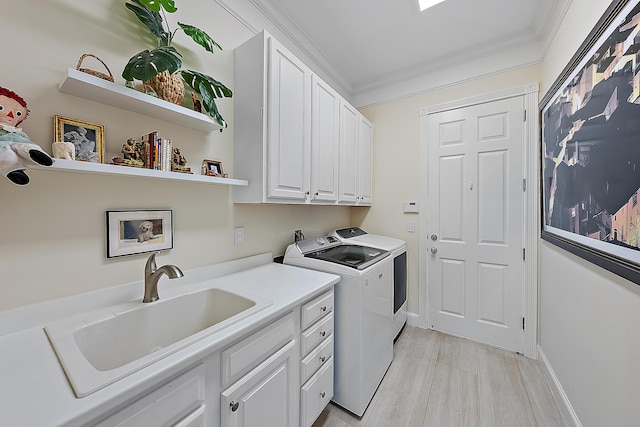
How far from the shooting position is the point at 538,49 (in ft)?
6.91

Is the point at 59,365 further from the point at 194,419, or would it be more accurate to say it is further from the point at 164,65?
the point at 164,65

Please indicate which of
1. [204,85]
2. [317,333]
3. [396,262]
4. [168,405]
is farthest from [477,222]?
[168,405]

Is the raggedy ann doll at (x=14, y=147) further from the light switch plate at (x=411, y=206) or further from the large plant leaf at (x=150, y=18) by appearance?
the light switch plate at (x=411, y=206)

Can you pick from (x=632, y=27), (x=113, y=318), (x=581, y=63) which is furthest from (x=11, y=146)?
(x=581, y=63)

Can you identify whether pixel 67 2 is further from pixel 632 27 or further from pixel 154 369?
pixel 632 27

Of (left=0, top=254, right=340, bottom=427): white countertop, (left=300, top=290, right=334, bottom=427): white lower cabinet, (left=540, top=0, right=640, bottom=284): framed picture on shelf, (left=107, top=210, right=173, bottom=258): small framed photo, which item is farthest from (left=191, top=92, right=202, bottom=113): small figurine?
(left=540, top=0, right=640, bottom=284): framed picture on shelf

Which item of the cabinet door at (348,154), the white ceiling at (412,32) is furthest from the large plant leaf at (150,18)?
the cabinet door at (348,154)

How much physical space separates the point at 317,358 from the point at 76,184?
1.41 m

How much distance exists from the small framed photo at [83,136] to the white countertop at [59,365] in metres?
0.59

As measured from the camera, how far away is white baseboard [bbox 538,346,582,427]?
139 centimetres

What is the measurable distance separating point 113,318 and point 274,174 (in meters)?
1.00

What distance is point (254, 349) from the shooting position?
0.98 meters

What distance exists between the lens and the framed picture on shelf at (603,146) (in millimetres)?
910

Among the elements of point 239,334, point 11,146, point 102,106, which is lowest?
point 239,334
